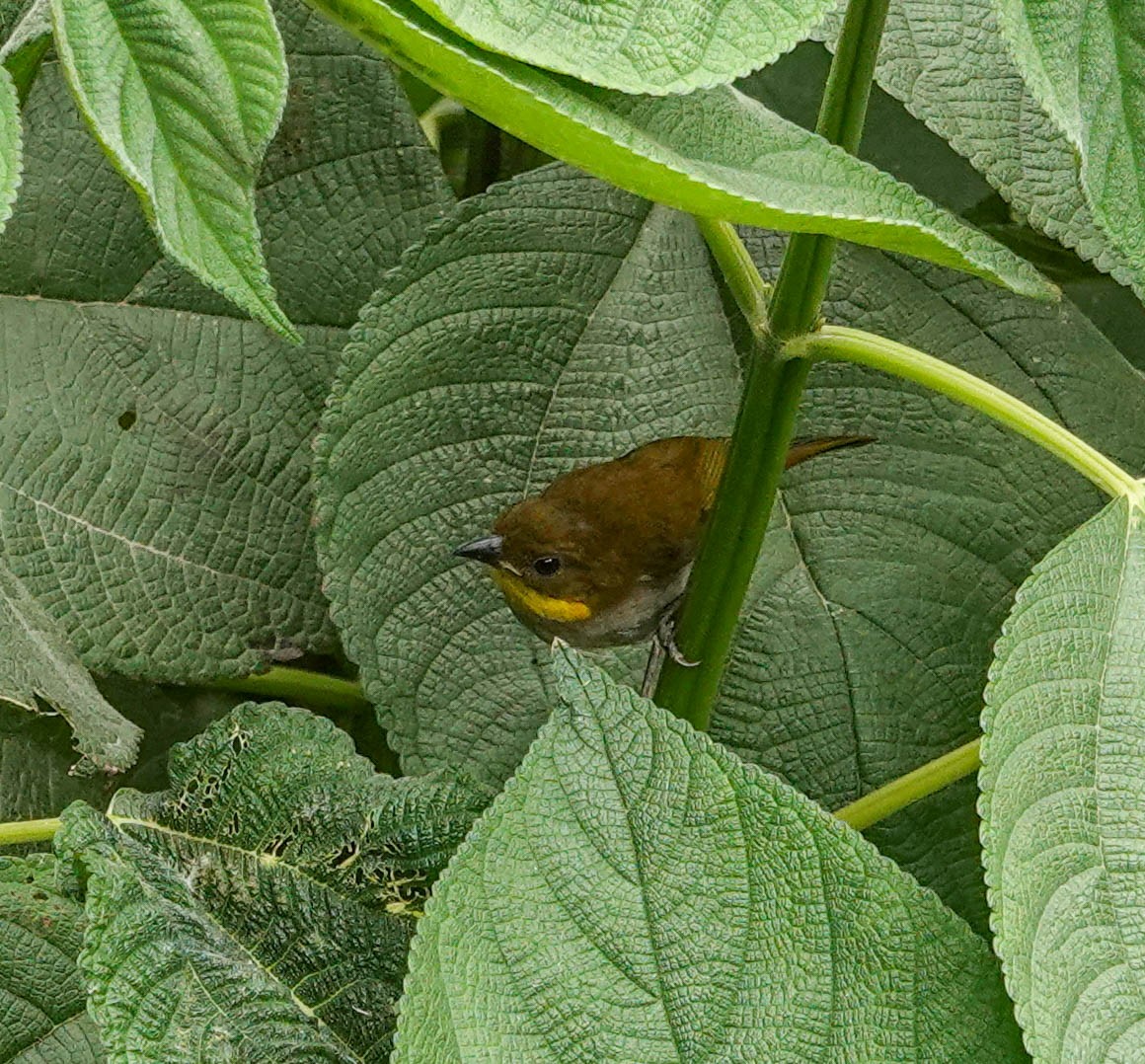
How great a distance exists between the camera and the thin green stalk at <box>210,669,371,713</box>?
96 cm

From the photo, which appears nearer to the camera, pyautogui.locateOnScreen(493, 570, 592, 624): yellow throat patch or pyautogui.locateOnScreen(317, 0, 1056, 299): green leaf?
pyautogui.locateOnScreen(317, 0, 1056, 299): green leaf

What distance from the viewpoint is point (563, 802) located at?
0.58m

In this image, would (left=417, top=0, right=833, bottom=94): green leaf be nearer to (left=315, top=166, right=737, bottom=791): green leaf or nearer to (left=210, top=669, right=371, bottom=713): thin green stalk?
(left=315, top=166, right=737, bottom=791): green leaf

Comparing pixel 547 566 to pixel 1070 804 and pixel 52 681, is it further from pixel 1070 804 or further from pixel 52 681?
pixel 1070 804

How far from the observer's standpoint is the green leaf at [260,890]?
635mm

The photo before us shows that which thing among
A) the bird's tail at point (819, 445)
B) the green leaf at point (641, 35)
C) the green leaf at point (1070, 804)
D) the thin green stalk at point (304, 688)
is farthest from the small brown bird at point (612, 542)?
the green leaf at point (641, 35)

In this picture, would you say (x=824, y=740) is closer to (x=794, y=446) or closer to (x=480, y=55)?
(x=794, y=446)

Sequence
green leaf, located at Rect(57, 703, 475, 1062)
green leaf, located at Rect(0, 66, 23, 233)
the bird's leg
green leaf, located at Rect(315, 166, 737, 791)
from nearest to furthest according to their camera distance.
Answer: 1. green leaf, located at Rect(0, 66, 23, 233)
2. green leaf, located at Rect(57, 703, 475, 1062)
3. the bird's leg
4. green leaf, located at Rect(315, 166, 737, 791)

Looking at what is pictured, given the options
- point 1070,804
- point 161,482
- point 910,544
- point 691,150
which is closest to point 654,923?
point 1070,804

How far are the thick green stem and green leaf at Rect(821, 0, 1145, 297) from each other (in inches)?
6.0

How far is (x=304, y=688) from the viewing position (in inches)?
38.1

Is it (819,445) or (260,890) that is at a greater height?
(819,445)

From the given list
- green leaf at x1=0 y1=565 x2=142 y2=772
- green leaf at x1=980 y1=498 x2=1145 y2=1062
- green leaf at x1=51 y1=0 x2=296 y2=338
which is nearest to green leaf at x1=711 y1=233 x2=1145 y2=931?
green leaf at x1=980 y1=498 x2=1145 y2=1062

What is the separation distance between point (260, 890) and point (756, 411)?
1.03 feet
